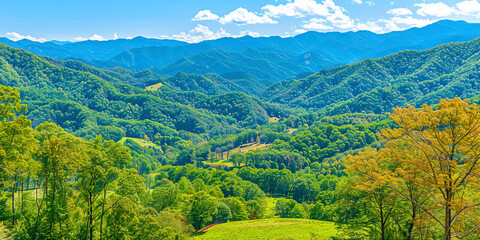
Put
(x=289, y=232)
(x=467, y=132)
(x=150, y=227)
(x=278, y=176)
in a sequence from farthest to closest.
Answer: (x=278, y=176) < (x=289, y=232) < (x=150, y=227) < (x=467, y=132)

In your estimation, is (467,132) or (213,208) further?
(213,208)

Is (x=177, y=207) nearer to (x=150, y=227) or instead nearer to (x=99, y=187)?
(x=150, y=227)

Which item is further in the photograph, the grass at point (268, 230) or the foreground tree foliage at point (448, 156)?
the grass at point (268, 230)

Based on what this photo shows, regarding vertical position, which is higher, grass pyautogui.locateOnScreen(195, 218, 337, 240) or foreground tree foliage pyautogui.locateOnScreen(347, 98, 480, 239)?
foreground tree foliage pyautogui.locateOnScreen(347, 98, 480, 239)

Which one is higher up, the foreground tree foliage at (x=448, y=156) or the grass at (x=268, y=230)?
the foreground tree foliage at (x=448, y=156)

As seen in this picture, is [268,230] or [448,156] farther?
[268,230]

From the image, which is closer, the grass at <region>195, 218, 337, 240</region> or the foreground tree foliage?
the foreground tree foliage

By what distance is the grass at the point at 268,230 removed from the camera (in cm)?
4447

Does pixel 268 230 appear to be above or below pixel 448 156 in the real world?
below

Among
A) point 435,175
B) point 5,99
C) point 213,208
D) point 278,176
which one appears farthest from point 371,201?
point 278,176

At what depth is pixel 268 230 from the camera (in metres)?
48.6

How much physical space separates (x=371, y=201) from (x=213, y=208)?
128ft

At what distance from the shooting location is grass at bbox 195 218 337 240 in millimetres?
44469

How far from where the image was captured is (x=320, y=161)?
18650 cm
